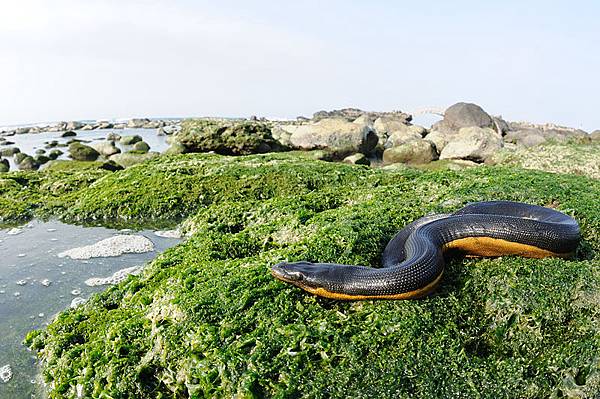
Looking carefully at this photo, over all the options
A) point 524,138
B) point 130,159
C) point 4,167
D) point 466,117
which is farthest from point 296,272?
point 466,117

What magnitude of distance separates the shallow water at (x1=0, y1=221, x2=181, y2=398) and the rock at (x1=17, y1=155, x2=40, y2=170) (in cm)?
1182

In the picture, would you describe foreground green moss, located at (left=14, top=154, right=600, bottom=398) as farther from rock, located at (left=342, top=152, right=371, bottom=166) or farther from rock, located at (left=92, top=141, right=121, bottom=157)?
rock, located at (left=92, top=141, right=121, bottom=157)

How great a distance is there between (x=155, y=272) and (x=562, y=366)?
12.1 feet

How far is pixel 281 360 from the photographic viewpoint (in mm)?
3068

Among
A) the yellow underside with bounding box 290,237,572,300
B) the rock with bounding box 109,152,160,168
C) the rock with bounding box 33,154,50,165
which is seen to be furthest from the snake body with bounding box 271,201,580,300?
the rock with bounding box 33,154,50,165

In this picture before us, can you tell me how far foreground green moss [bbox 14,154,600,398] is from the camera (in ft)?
9.77

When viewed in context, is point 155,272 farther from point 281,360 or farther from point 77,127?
point 77,127

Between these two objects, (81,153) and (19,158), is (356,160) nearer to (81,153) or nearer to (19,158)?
(81,153)

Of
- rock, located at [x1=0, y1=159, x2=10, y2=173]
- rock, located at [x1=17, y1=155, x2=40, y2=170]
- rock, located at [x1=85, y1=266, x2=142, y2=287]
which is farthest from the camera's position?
rock, located at [x1=17, y1=155, x2=40, y2=170]

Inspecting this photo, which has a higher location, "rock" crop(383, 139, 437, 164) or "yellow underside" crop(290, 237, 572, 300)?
"yellow underside" crop(290, 237, 572, 300)

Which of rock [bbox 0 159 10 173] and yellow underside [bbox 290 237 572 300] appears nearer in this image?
yellow underside [bbox 290 237 572 300]

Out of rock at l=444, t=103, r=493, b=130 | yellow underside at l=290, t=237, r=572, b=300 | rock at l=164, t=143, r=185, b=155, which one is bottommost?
rock at l=164, t=143, r=185, b=155

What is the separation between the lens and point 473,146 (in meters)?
16.2

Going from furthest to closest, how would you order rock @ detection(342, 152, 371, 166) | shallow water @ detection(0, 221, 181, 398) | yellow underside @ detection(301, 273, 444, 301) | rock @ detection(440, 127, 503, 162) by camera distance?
rock @ detection(440, 127, 503, 162) < rock @ detection(342, 152, 371, 166) < shallow water @ detection(0, 221, 181, 398) < yellow underside @ detection(301, 273, 444, 301)
